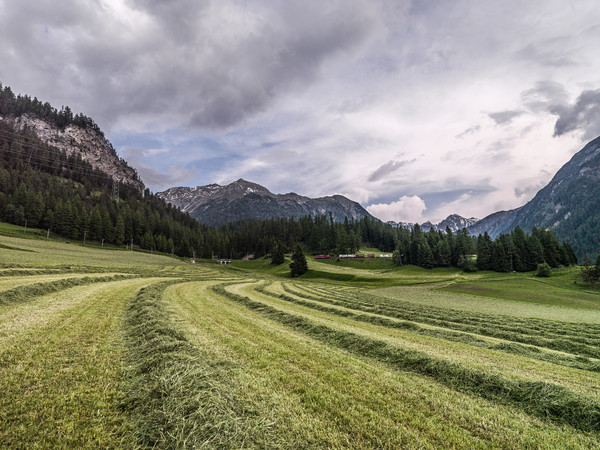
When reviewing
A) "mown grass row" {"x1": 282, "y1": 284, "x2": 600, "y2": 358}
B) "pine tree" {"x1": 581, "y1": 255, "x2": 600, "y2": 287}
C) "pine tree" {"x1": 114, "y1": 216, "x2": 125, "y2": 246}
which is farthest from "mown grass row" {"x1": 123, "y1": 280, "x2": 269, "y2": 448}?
"pine tree" {"x1": 114, "y1": 216, "x2": 125, "y2": 246}

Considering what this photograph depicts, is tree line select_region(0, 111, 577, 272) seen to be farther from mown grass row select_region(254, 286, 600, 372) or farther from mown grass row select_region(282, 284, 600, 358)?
mown grass row select_region(254, 286, 600, 372)

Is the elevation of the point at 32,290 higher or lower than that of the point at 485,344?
higher

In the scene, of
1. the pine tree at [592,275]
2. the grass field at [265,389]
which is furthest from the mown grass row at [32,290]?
the pine tree at [592,275]

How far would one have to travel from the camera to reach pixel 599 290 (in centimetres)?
5709

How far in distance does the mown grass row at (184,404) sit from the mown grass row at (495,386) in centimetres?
→ 590

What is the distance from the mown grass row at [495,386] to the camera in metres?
6.15

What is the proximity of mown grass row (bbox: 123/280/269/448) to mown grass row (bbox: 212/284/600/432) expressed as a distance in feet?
19.4

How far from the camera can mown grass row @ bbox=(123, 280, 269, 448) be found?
4.27 meters

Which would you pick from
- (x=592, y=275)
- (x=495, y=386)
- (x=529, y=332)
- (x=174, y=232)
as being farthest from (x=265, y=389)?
(x=174, y=232)

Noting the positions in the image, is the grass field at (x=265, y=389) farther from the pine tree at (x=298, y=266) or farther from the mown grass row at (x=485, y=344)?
the pine tree at (x=298, y=266)

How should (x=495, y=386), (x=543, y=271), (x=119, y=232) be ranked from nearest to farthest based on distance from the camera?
1. (x=495, y=386)
2. (x=543, y=271)
3. (x=119, y=232)

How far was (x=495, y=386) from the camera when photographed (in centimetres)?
739

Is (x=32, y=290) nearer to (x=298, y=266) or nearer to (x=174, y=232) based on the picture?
(x=298, y=266)

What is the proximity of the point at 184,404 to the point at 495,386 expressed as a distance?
27.7 feet
